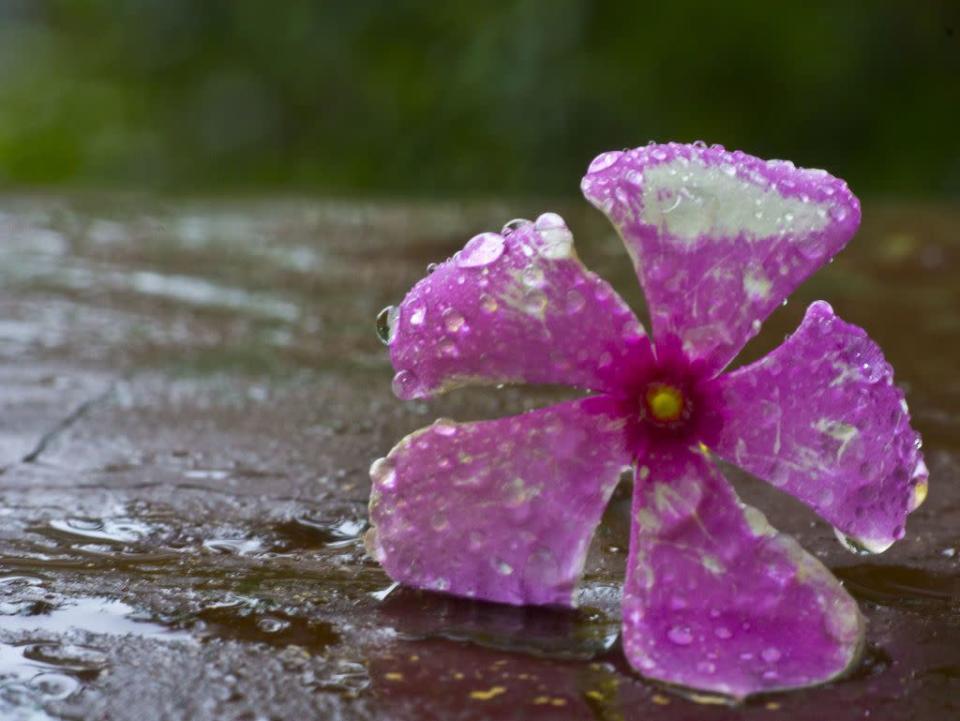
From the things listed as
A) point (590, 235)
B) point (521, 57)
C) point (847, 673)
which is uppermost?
point (521, 57)

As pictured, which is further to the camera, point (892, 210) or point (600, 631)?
point (892, 210)

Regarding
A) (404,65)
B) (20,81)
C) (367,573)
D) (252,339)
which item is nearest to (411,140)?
(404,65)

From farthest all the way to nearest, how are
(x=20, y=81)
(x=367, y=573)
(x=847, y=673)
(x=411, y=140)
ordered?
(x=20, y=81)
(x=411, y=140)
(x=367, y=573)
(x=847, y=673)

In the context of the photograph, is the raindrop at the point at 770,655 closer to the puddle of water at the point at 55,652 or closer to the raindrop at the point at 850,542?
the raindrop at the point at 850,542

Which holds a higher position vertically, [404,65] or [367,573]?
[404,65]

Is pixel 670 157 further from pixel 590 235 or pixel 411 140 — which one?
pixel 411 140

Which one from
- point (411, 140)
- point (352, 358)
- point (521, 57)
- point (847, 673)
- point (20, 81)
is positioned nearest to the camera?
point (847, 673)

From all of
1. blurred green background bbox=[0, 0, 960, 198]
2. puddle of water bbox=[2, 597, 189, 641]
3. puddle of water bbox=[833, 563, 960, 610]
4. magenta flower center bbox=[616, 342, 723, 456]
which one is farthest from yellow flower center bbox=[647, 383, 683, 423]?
blurred green background bbox=[0, 0, 960, 198]

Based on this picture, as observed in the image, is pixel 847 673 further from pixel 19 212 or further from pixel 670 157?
pixel 19 212
